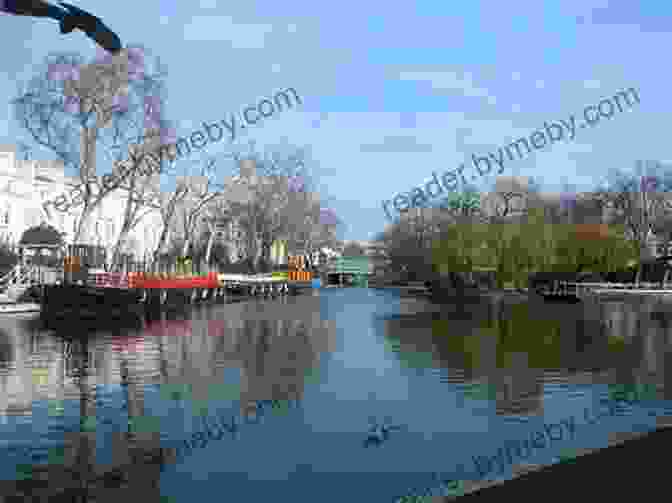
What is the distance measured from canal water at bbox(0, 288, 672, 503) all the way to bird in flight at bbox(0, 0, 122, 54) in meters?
4.25

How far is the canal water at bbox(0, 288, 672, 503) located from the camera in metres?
8.20

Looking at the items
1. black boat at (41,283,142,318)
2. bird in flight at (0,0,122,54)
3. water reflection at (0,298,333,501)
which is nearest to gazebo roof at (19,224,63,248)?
black boat at (41,283,142,318)

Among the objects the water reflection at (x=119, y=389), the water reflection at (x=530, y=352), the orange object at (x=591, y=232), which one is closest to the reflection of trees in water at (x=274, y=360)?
the water reflection at (x=119, y=389)

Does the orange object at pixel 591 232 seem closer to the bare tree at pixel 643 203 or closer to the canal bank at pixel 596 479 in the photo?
the bare tree at pixel 643 203

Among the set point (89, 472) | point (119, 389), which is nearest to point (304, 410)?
point (119, 389)

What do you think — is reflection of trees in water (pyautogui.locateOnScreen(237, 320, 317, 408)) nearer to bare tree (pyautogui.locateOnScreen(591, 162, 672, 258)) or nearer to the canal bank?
the canal bank

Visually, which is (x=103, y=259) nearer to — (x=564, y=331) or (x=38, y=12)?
(x=564, y=331)

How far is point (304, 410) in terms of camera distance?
38.3 ft

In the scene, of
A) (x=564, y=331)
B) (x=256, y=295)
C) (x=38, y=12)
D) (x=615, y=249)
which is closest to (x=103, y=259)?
(x=256, y=295)

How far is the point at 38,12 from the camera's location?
5.79 metres

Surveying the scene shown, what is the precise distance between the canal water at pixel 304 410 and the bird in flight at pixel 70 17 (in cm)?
425

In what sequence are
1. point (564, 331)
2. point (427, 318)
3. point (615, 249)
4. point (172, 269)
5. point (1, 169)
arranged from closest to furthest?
1. point (564, 331)
2. point (427, 318)
3. point (172, 269)
4. point (1, 169)
5. point (615, 249)

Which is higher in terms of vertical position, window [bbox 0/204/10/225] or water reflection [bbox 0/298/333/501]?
window [bbox 0/204/10/225]

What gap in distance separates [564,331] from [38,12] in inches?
924
